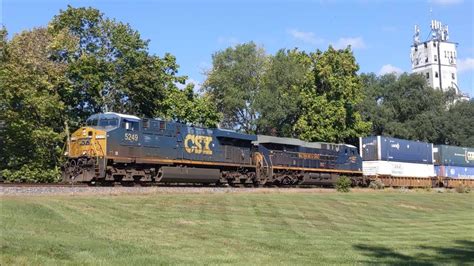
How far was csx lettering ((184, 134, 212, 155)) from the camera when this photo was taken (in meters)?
28.3

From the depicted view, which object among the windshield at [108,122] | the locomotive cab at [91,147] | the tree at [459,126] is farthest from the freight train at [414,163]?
the windshield at [108,122]

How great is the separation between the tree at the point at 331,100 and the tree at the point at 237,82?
6033 mm

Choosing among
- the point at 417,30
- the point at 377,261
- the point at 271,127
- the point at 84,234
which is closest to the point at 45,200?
the point at 84,234

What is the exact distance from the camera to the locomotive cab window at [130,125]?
25122mm

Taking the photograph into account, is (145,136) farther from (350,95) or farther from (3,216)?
(350,95)

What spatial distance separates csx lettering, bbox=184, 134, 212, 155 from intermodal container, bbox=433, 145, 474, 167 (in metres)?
32.5

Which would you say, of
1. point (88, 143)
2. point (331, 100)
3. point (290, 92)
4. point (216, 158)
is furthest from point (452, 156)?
point (88, 143)

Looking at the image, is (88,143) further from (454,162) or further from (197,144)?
(454,162)

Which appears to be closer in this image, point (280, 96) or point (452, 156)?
point (452, 156)

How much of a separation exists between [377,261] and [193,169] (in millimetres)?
17961

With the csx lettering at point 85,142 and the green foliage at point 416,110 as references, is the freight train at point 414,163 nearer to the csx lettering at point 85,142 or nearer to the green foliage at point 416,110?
the green foliage at point 416,110

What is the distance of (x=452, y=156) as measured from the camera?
54.4m

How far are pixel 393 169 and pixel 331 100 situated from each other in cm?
1320

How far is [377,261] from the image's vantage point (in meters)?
10.9
